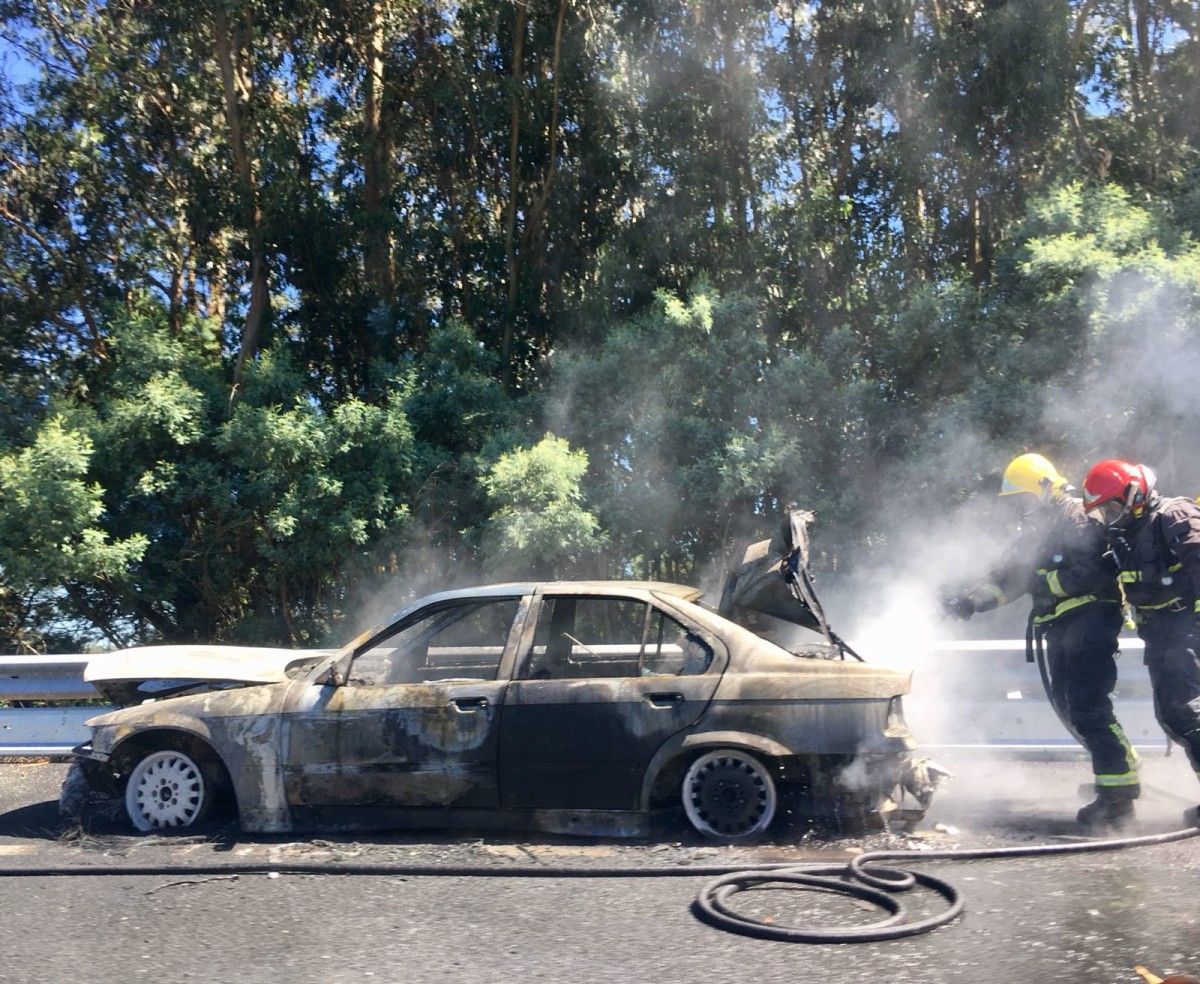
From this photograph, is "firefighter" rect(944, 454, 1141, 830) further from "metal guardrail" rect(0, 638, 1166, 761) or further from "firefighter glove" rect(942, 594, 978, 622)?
"metal guardrail" rect(0, 638, 1166, 761)

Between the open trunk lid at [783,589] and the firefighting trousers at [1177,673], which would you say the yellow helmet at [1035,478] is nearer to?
the firefighting trousers at [1177,673]

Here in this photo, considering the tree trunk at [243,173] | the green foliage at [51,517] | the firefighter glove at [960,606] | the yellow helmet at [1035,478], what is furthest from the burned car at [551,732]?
the tree trunk at [243,173]

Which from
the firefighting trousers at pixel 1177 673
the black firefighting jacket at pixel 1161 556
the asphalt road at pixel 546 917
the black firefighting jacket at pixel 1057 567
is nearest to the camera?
the asphalt road at pixel 546 917

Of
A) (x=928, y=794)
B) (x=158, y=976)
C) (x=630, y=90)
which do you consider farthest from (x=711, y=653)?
(x=630, y=90)

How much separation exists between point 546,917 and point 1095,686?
3.22 m

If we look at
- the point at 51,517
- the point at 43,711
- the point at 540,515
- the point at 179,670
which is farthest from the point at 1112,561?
the point at 51,517

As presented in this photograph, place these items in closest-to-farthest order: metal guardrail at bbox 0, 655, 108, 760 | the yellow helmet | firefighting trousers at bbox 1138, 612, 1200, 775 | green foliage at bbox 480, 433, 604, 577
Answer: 1. firefighting trousers at bbox 1138, 612, 1200, 775
2. the yellow helmet
3. metal guardrail at bbox 0, 655, 108, 760
4. green foliage at bbox 480, 433, 604, 577

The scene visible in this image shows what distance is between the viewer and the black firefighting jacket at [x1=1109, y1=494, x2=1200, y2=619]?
20.6 ft

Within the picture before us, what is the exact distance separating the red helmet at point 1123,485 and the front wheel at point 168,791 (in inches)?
194

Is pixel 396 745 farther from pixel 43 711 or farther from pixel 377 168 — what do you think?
pixel 377 168

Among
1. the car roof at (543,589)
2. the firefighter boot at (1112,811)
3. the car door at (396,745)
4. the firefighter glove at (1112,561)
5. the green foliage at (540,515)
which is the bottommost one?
the firefighter boot at (1112,811)

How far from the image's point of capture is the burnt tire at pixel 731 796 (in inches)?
237

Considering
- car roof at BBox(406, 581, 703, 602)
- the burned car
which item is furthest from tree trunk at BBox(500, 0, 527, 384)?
the burned car

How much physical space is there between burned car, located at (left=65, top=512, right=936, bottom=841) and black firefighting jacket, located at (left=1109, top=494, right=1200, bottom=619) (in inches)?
55.5
